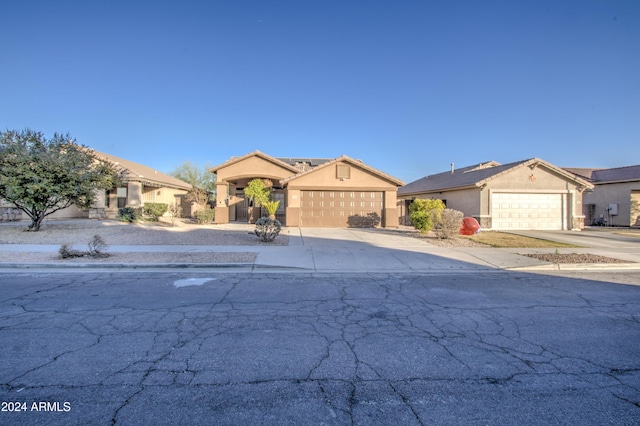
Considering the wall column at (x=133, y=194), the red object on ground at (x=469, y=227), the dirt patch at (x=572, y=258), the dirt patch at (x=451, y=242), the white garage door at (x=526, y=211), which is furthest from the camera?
the wall column at (x=133, y=194)

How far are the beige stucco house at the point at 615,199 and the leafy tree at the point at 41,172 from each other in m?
32.7

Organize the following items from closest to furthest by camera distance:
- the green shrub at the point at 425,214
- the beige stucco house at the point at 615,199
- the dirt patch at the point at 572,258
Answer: the dirt patch at the point at 572,258 < the green shrub at the point at 425,214 < the beige stucco house at the point at 615,199

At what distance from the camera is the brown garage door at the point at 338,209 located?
21516mm

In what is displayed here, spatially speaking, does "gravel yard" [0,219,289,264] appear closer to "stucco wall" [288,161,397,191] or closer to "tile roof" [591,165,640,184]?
"stucco wall" [288,161,397,191]

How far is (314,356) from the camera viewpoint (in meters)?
3.87

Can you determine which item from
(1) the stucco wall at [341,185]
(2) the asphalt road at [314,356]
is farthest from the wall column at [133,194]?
(2) the asphalt road at [314,356]

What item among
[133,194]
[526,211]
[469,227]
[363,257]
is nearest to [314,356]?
[363,257]

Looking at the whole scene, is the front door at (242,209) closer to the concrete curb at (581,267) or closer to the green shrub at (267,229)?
the green shrub at (267,229)

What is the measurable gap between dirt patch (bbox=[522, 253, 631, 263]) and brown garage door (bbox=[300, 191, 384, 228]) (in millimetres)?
11151

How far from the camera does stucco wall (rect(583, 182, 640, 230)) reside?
25609 mm

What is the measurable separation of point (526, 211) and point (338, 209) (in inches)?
500

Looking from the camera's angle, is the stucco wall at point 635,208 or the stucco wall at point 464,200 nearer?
the stucco wall at point 464,200

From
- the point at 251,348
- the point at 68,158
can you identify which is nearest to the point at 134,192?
the point at 68,158

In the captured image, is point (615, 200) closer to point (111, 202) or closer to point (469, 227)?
point (469, 227)
